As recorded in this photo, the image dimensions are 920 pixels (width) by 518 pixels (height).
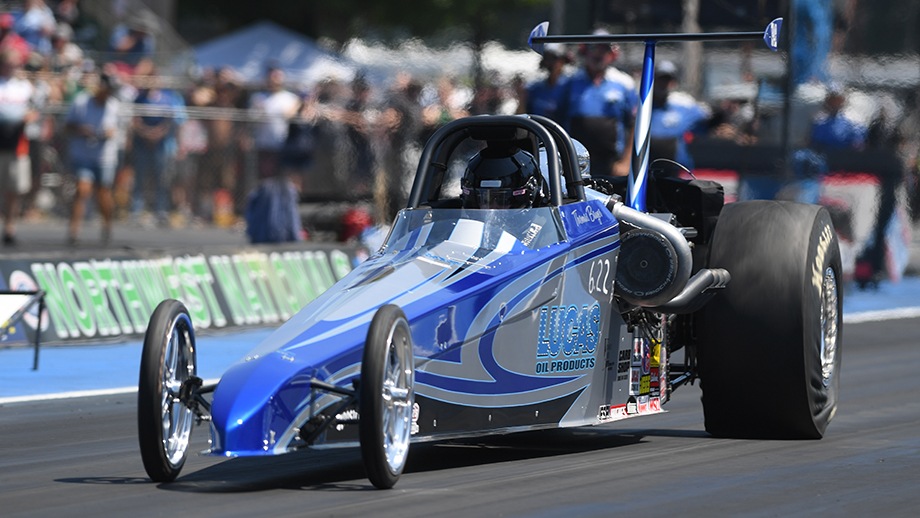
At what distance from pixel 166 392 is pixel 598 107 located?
30.8ft

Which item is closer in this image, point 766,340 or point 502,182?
point 502,182

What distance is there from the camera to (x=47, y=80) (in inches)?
820

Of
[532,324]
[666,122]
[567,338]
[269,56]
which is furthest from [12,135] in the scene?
[269,56]

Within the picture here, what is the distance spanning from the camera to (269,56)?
30500 millimetres

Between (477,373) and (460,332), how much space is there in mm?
223

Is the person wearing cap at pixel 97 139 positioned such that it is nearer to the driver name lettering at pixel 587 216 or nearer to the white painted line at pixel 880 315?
the white painted line at pixel 880 315

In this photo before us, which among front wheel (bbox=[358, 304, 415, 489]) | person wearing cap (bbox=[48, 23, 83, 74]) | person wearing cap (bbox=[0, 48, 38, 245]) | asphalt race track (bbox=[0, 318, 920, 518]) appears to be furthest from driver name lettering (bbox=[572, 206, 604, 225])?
person wearing cap (bbox=[48, 23, 83, 74])

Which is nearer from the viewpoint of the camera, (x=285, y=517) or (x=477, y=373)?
(x=285, y=517)

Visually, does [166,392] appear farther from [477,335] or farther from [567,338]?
[567,338]

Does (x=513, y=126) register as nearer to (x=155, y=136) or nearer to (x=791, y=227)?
(x=791, y=227)

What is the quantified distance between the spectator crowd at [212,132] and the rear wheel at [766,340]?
8151 mm

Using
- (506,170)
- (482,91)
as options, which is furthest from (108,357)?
(482,91)

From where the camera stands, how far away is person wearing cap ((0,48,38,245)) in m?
18.3

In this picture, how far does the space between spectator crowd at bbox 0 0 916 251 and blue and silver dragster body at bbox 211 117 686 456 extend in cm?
880
